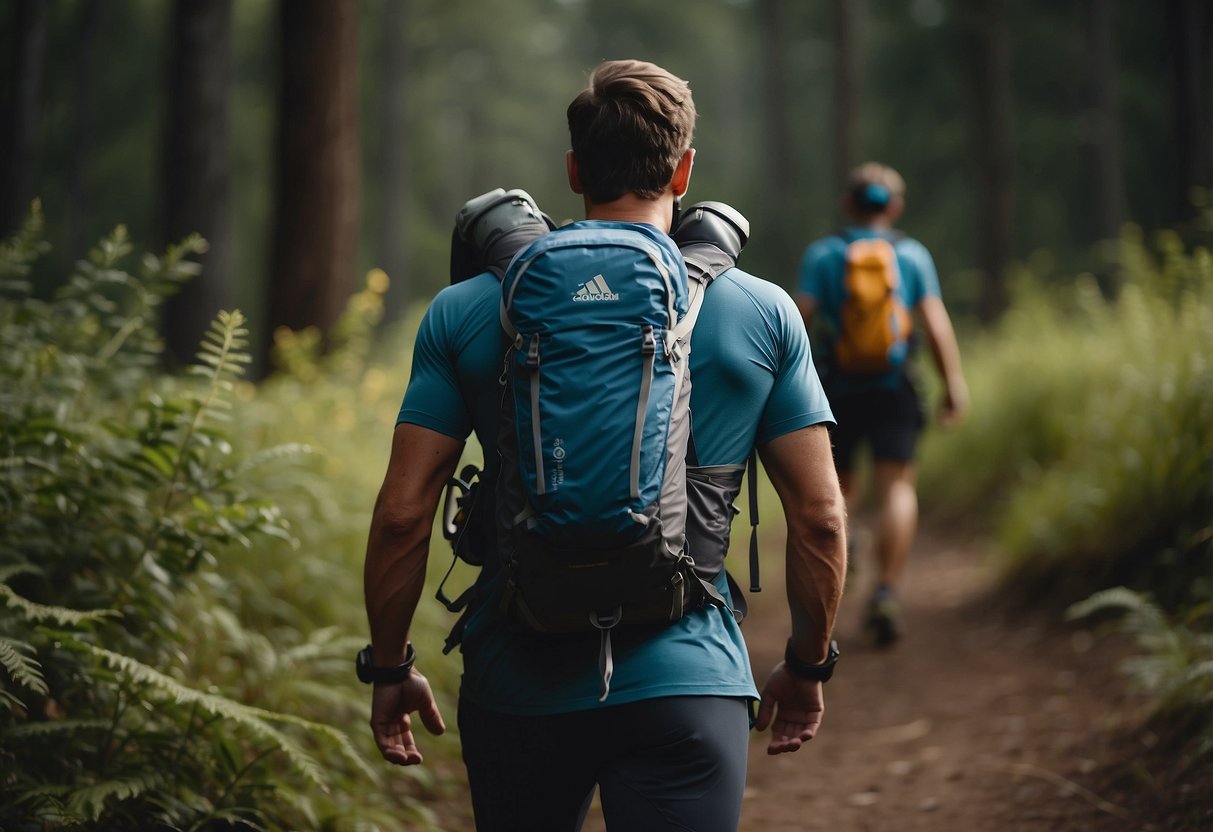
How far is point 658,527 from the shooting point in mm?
1947

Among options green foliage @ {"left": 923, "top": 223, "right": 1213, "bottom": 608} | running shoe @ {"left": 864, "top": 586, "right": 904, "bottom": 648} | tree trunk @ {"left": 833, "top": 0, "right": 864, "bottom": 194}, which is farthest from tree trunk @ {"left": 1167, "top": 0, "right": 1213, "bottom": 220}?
tree trunk @ {"left": 833, "top": 0, "right": 864, "bottom": 194}

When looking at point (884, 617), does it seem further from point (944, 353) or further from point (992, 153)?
point (992, 153)

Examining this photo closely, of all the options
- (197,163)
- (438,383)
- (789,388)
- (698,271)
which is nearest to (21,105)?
(197,163)

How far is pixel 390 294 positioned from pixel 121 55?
27.4 feet

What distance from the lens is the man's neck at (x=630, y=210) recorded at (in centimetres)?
218

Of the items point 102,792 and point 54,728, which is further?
point 54,728

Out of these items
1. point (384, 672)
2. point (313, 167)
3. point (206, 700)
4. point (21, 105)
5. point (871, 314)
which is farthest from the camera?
point (21, 105)

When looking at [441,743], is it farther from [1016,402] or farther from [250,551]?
[1016,402]

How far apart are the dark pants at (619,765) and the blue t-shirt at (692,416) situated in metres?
0.03

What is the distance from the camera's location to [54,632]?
10.3 feet

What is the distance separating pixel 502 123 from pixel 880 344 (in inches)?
1459

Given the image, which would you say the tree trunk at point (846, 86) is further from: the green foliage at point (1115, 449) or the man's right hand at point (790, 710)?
the man's right hand at point (790, 710)

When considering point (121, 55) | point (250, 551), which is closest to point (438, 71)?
point (121, 55)

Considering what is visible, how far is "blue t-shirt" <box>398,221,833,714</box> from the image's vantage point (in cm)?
207
